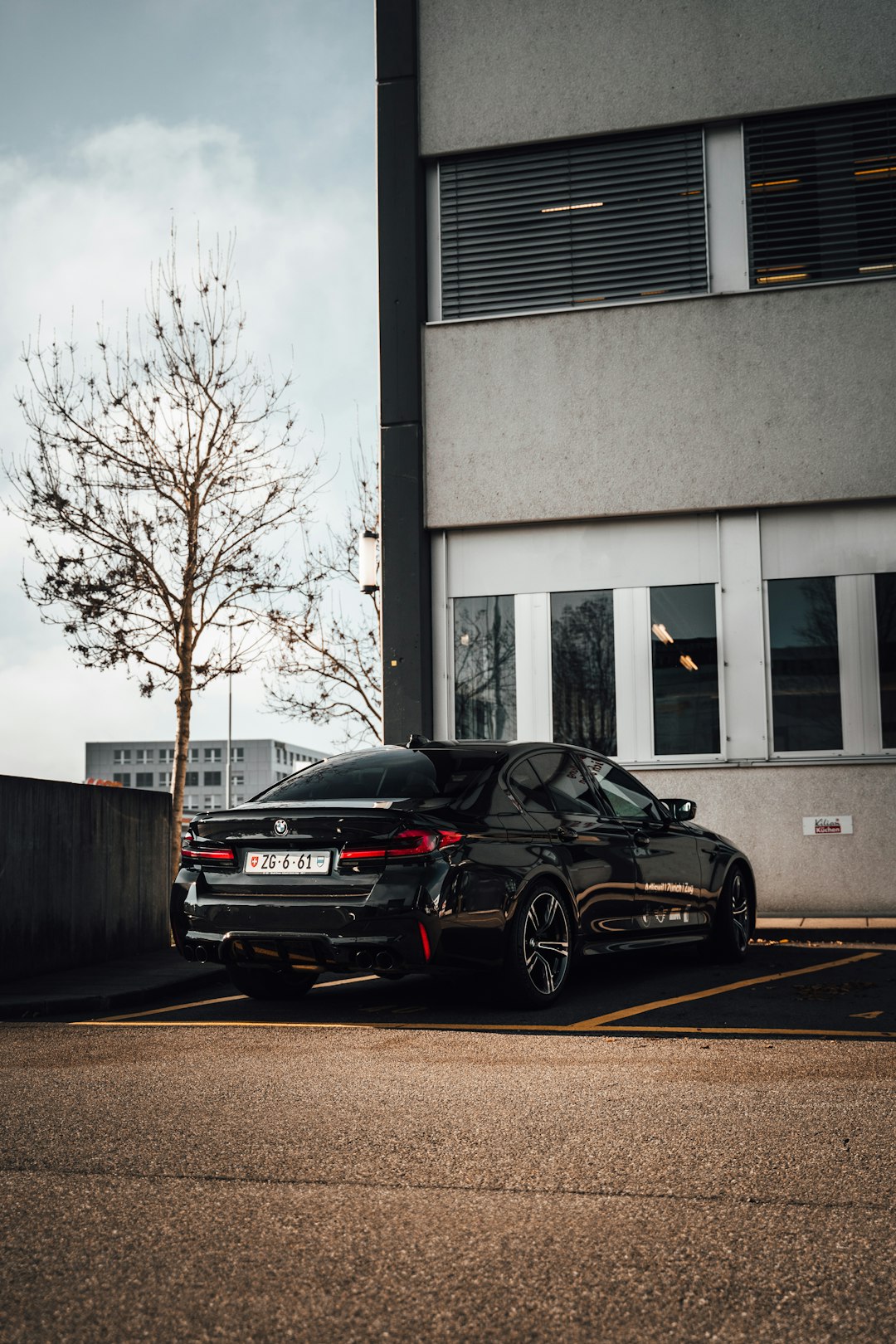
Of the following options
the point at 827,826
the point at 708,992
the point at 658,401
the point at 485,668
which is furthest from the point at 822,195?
the point at 708,992

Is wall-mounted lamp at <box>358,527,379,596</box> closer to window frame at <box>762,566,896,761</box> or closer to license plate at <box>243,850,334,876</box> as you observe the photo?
window frame at <box>762,566,896,761</box>

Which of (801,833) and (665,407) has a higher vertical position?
(665,407)

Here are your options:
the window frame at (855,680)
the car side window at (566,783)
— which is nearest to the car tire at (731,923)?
the car side window at (566,783)

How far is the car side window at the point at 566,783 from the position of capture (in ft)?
27.6

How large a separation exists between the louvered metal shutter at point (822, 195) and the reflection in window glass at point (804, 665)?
3373 mm

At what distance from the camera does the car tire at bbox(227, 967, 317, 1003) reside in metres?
8.47

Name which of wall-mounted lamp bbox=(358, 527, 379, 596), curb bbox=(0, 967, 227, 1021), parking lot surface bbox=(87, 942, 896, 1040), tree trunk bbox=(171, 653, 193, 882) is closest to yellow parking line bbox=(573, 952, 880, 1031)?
parking lot surface bbox=(87, 942, 896, 1040)

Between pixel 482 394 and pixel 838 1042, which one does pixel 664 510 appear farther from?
pixel 838 1042

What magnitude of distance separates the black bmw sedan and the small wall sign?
18.9 ft

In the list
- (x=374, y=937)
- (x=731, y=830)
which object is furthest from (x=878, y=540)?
(x=374, y=937)

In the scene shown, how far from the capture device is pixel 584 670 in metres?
15.2

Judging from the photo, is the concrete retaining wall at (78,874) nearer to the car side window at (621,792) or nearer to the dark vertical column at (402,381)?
the dark vertical column at (402,381)

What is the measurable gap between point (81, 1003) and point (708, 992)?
3809 mm

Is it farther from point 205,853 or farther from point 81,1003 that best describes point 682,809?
point 81,1003
